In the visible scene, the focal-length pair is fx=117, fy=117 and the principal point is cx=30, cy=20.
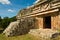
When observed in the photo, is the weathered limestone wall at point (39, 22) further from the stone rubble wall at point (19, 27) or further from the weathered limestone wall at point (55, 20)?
the weathered limestone wall at point (55, 20)

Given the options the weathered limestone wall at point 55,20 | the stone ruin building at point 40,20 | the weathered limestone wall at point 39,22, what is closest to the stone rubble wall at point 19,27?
the stone ruin building at point 40,20

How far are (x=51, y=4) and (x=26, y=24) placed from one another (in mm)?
3200

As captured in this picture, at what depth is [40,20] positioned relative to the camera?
11.3 meters

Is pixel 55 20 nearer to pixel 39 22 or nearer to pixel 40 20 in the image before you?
pixel 40 20

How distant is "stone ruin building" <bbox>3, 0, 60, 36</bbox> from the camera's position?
29.2ft

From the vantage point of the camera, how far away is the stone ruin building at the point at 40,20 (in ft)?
29.2

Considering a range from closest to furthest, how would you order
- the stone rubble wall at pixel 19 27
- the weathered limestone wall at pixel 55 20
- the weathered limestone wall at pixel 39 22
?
1. the weathered limestone wall at pixel 55 20
2. the stone rubble wall at pixel 19 27
3. the weathered limestone wall at pixel 39 22

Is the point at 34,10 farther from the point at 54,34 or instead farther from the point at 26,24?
the point at 54,34

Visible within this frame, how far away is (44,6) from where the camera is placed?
407 inches

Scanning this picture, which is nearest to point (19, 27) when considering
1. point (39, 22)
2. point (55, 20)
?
point (39, 22)

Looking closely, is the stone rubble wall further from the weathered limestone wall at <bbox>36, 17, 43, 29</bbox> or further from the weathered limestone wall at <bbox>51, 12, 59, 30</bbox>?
the weathered limestone wall at <bbox>51, 12, 59, 30</bbox>

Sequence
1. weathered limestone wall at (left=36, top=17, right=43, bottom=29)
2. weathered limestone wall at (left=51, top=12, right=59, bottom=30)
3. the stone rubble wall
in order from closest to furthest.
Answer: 1. weathered limestone wall at (left=51, top=12, right=59, bottom=30)
2. the stone rubble wall
3. weathered limestone wall at (left=36, top=17, right=43, bottom=29)

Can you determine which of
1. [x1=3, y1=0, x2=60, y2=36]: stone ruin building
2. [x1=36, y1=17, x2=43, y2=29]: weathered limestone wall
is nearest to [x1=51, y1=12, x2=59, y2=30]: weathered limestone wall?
[x1=3, y1=0, x2=60, y2=36]: stone ruin building

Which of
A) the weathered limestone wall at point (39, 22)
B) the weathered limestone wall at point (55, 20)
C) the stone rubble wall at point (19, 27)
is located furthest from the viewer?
the weathered limestone wall at point (39, 22)
